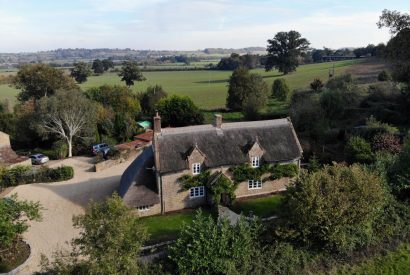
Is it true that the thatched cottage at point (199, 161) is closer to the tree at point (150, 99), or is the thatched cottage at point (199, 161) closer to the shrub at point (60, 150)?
the shrub at point (60, 150)

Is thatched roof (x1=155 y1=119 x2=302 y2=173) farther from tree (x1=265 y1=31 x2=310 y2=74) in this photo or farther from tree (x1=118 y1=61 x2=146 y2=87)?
tree (x1=265 y1=31 x2=310 y2=74)

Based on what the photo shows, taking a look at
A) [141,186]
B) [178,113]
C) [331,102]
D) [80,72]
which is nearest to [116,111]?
[178,113]

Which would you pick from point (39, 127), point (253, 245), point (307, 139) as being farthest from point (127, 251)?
point (39, 127)

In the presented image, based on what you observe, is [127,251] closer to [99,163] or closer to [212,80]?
[99,163]

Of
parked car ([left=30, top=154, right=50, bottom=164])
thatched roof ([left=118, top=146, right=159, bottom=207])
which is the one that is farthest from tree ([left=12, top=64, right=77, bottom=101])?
thatched roof ([left=118, top=146, right=159, bottom=207])

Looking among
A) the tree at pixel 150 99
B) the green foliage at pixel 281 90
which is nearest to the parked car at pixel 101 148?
the tree at pixel 150 99
